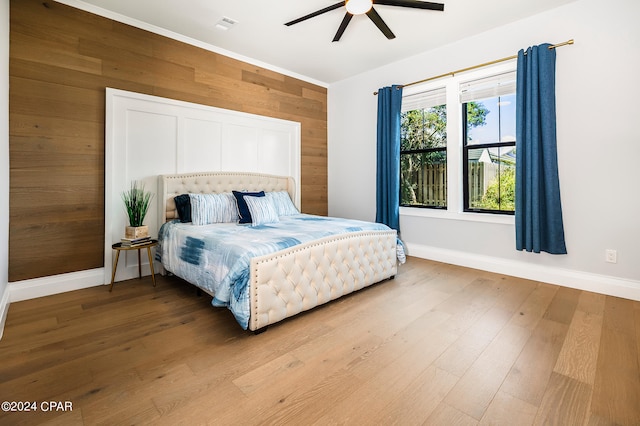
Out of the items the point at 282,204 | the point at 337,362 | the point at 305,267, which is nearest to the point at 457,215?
the point at 282,204

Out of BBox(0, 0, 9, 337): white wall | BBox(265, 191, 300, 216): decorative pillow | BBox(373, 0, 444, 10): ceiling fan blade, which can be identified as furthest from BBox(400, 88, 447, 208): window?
BBox(0, 0, 9, 337): white wall

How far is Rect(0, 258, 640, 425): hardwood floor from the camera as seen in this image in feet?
4.48

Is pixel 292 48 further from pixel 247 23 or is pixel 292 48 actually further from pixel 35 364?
pixel 35 364

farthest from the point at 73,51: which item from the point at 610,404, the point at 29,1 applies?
the point at 610,404

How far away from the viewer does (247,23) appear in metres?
3.29

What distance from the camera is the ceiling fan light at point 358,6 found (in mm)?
2572

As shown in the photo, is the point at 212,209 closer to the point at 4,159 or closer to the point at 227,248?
the point at 227,248

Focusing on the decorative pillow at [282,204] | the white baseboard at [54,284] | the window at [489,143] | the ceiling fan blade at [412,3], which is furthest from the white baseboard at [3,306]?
the window at [489,143]

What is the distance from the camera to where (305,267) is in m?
2.34

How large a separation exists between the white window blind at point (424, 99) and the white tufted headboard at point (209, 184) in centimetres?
192

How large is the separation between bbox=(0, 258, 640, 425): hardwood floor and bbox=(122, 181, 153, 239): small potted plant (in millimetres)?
626

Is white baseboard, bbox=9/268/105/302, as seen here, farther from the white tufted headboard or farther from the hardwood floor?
the white tufted headboard

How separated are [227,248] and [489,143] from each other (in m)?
3.15

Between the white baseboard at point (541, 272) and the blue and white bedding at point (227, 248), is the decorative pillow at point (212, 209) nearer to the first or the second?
the blue and white bedding at point (227, 248)
